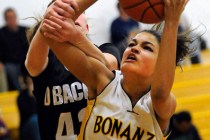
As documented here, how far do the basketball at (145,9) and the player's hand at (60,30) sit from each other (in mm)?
264

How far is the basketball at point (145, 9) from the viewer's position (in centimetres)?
257

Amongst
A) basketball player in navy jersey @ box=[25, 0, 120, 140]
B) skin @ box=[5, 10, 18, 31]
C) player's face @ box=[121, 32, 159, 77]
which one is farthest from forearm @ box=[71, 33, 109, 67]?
skin @ box=[5, 10, 18, 31]

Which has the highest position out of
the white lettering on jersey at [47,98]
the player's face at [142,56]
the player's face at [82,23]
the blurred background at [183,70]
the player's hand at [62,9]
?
the player's hand at [62,9]

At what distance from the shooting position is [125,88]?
278 centimetres

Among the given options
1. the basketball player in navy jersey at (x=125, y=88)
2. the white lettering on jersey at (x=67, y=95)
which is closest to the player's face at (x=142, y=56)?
the basketball player in navy jersey at (x=125, y=88)

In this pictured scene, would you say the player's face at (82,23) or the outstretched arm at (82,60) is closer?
the outstretched arm at (82,60)

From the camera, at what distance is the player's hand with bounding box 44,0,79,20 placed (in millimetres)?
2574

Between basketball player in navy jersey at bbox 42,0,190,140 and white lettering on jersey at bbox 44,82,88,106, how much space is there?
0.46m

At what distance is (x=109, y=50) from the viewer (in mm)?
3371

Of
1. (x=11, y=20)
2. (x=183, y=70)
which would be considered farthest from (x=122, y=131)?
(x=183, y=70)

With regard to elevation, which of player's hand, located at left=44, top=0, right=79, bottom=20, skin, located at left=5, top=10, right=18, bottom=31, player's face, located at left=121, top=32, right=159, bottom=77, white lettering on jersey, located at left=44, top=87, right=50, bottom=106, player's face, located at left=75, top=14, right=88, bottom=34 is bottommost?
white lettering on jersey, located at left=44, top=87, right=50, bottom=106

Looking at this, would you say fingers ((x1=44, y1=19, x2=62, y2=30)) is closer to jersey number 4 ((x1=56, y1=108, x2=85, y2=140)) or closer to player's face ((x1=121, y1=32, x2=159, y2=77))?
player's face ((x1=121, y1=32, x2=159, y2=77))

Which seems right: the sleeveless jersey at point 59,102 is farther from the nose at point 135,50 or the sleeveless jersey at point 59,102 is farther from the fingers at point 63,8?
the fingers at point 63,8

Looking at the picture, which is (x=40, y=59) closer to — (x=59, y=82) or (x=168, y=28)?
(x=59, y=82)
